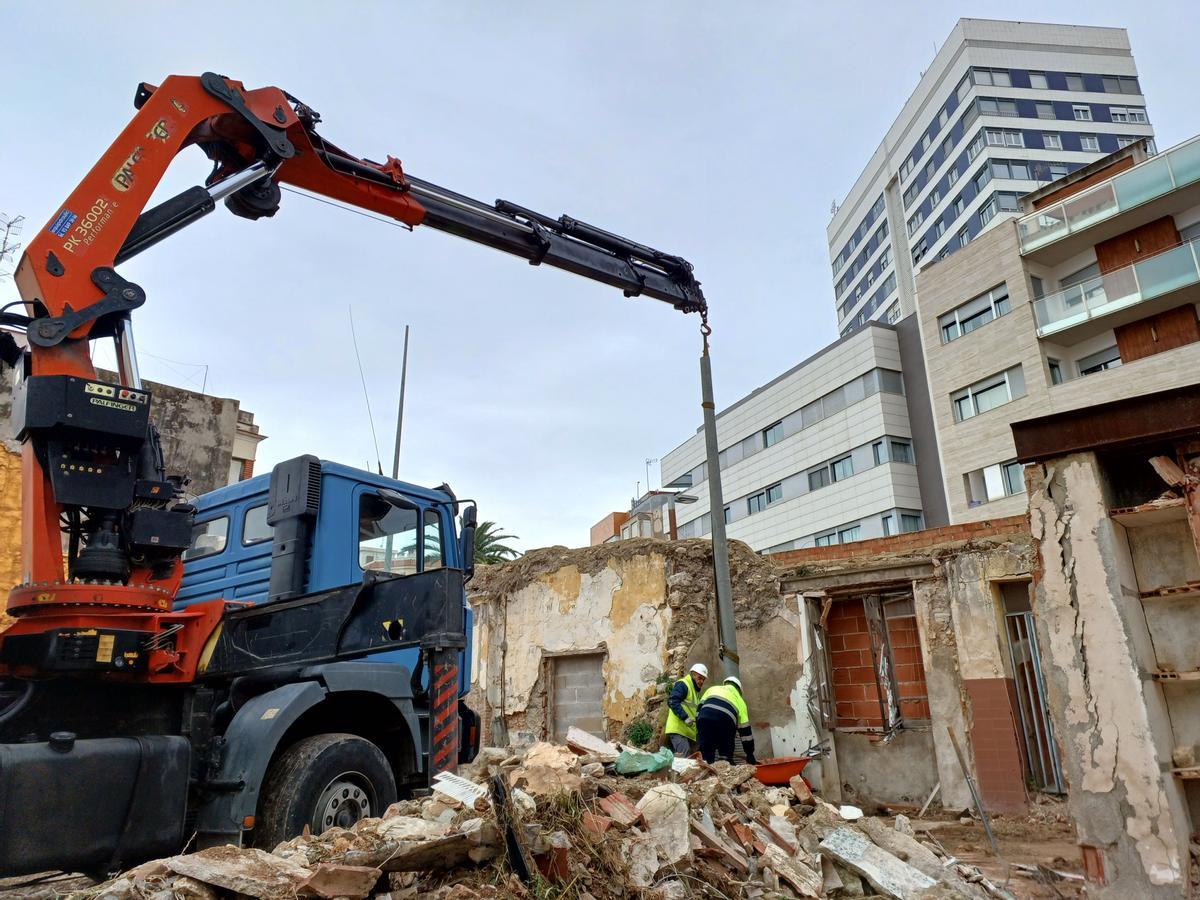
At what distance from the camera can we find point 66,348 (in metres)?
5.27

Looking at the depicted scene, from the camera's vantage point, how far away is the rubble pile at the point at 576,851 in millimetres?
4066

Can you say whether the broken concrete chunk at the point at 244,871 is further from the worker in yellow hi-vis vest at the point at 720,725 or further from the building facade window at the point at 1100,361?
the building facade window at the point at 1100,361

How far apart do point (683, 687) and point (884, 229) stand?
49.1 meters

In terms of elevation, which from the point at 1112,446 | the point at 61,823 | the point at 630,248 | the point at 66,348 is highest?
the point at 630,248

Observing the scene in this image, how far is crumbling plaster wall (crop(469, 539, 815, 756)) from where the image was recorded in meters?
11.9

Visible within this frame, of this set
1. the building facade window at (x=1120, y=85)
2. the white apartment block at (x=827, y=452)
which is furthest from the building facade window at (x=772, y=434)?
the building facade window at (x=1120, y=85)

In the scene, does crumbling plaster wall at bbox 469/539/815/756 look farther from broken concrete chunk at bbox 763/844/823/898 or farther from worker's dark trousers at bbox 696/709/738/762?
broken concrete chunk at bbox 763/844/823/898

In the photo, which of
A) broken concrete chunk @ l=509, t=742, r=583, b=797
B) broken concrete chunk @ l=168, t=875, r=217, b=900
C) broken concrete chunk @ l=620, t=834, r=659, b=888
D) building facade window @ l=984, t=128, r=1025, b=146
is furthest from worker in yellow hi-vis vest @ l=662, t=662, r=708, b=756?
building facade window @ l=984, t=128, r=1025, b=146

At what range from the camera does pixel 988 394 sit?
2645 cm

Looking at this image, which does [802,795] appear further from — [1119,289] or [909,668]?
[1119,289]

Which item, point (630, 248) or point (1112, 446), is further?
point (630, 248)

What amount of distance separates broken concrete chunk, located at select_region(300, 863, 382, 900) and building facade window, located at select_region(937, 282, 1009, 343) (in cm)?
2645

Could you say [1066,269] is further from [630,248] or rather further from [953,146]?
[953,146]

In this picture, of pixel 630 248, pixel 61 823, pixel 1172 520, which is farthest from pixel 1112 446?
pixel 61 823
